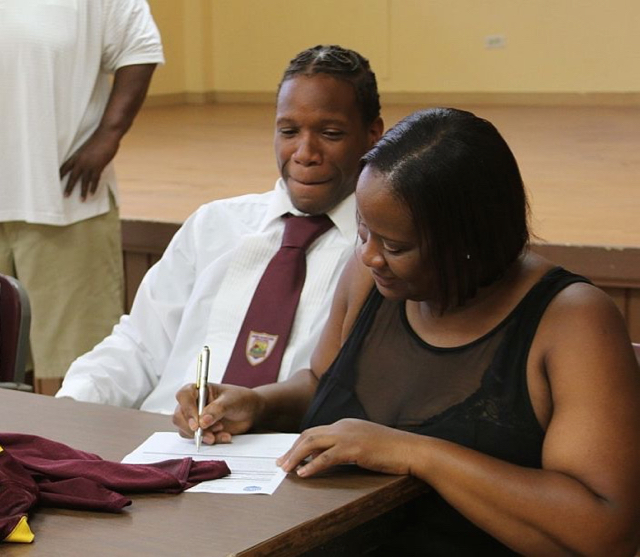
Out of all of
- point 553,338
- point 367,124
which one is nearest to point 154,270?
point 367,124

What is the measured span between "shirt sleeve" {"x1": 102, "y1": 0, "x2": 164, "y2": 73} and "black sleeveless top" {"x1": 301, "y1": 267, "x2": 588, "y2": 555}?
6.88ft

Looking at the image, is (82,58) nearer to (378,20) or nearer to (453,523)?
(453,523)

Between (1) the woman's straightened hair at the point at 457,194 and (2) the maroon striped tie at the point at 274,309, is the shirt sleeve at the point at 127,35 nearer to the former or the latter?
(2) the maroon striped tie at the point at 274,309

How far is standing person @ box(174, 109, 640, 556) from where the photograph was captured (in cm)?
165

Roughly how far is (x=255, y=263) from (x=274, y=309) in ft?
0.47

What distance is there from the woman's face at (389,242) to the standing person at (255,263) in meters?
0.54

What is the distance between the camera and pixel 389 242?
181 centimetres

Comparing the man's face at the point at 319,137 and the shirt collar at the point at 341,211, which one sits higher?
the man's face at the point at 319,137

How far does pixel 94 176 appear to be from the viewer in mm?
3701

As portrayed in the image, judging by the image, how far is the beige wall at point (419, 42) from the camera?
355 inches

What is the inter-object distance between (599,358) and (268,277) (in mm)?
1020

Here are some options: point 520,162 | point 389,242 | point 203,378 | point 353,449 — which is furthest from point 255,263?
point 520,162

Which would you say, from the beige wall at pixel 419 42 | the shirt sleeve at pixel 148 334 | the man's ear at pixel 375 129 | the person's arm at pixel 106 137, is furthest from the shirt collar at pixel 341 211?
the beige wall at pixel 419 42

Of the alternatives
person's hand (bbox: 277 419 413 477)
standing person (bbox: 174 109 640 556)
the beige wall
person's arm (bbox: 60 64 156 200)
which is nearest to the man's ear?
standing person (bbox: 174 109 640 556)
